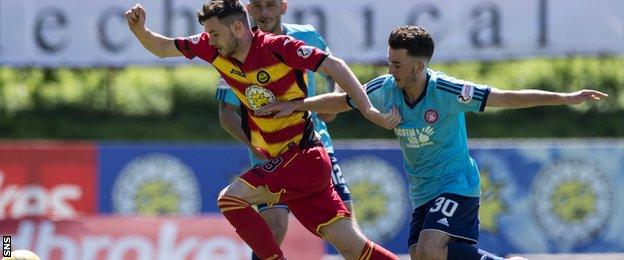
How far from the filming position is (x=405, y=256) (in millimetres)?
11570

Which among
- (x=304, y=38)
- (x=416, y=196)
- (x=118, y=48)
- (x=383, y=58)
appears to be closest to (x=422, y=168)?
(x=416, y=196)

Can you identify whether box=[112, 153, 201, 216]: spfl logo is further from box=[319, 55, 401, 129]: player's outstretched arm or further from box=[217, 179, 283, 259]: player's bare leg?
box=[319, 55, 401, 129]: player's outstretched arm

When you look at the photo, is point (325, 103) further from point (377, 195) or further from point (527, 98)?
point (377, 195)

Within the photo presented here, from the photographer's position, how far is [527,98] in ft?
23.1

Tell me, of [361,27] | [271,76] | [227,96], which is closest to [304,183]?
[271,76]

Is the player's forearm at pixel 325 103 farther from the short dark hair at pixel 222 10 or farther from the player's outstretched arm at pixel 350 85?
the short dark hair at pixel 222 10

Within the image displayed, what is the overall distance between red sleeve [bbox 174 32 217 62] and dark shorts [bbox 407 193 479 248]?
1543 millimetres

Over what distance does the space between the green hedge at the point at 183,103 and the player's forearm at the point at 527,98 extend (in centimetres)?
870

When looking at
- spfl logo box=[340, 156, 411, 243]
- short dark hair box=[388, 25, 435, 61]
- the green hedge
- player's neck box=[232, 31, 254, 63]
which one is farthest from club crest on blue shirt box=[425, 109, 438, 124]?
the green hedge

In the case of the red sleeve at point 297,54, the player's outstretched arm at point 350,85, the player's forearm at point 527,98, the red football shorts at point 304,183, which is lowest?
the red football shorts at point 304,183

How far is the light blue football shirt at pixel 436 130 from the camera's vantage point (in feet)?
23.8

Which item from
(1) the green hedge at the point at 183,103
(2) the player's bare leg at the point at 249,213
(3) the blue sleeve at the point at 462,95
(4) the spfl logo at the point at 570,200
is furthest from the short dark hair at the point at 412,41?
(1) the green hedge at the point at 183,103

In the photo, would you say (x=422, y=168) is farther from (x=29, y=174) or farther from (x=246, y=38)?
(x=29, y=174)

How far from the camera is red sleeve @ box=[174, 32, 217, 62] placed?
717 cm
